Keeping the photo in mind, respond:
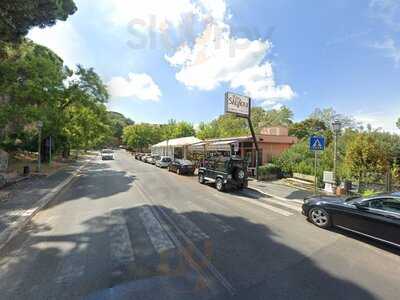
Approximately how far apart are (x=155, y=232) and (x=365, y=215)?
17.7 feet

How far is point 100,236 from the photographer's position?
578 cm

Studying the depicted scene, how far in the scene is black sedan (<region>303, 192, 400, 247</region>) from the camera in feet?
18.0

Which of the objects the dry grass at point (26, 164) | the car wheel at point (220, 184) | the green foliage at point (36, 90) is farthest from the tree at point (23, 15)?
the car wheel at point (220, 184)

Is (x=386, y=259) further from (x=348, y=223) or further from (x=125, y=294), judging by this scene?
(x=125, y=294)

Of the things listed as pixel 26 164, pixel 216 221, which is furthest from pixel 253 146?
pixel 26 164

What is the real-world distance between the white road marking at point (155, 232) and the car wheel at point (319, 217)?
15.0 feet

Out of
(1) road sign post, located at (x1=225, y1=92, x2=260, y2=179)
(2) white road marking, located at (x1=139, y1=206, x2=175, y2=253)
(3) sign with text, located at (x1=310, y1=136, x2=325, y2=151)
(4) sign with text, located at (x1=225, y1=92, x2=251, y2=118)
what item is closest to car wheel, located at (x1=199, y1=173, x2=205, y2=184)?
(1) road sign post, located at (x1=225, y1=92, x2=260, y2=179)

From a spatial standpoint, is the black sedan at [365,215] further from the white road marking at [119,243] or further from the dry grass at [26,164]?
the dry grass at [26,164]

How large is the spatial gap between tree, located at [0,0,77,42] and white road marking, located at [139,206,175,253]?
7751mm

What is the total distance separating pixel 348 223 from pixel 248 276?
3889mm

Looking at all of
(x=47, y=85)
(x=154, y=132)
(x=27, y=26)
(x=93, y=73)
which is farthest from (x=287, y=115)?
(x=27, y=26)

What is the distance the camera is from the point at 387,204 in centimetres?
577

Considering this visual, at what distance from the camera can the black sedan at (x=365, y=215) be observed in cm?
549

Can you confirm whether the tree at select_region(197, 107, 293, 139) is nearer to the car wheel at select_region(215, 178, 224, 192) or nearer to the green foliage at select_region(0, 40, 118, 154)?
the green foliage at select_region(0, 40, 118, 154)
